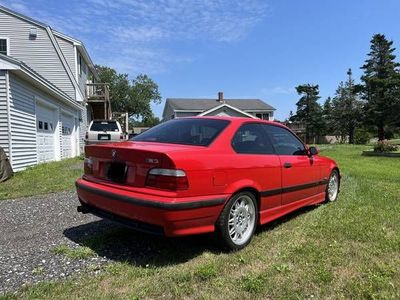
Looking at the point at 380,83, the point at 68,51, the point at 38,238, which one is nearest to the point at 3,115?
the point at 38,238

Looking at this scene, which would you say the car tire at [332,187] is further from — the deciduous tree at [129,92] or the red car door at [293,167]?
the deciduous tree at [129,92]

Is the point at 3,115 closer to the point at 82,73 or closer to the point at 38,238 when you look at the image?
the point at 38,238

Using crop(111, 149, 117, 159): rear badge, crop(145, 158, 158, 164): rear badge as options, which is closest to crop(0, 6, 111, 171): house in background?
crop(111, 149, 117, 159): rear badge

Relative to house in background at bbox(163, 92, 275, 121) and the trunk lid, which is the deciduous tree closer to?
house in background at bbox(163, 92, 275, 121)

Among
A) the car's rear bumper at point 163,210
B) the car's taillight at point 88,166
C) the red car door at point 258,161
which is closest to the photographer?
the car's rear bumper at point 163,210

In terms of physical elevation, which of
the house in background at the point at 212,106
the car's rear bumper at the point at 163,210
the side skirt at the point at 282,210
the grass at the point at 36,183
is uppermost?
the house in background at the point at 212,106

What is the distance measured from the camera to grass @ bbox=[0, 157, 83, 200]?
8.48 meters

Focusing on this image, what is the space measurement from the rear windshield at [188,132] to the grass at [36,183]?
4371 millimetres

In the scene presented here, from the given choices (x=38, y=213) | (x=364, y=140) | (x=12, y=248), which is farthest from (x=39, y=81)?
(x=364, y=140)

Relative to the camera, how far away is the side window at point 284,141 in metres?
5.45

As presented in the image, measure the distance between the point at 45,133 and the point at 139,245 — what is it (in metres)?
12.5

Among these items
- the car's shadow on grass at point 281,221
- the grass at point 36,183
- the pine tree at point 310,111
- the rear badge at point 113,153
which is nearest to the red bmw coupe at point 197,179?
the rear badge at point 113,153

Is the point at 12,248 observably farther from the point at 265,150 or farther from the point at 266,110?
the point at 266,110

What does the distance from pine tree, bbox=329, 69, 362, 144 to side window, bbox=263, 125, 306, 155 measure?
4846cm
